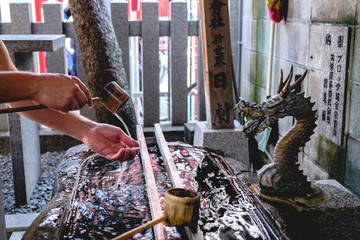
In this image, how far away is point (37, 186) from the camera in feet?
20.5

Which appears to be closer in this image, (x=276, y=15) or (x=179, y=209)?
(x=179, y=209)

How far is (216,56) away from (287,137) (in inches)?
103

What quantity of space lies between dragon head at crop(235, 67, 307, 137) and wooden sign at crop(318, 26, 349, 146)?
808 mm

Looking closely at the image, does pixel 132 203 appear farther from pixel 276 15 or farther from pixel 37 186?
pixel 37 186

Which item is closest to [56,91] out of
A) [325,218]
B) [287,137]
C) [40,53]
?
[287,137]

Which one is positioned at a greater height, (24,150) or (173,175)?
(173,175)

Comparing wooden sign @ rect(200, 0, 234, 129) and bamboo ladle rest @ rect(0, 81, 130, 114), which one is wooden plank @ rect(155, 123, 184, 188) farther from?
wooden sign @ rect(200, 0, 234, 129)

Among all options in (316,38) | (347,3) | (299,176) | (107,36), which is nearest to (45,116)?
(299,176)

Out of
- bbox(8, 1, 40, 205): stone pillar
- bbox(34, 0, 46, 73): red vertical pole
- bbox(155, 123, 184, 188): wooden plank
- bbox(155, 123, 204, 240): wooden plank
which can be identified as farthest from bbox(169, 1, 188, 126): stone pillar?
bbox(155, 123, 184, 188): wooden plank

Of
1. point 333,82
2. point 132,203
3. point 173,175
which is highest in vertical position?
point 333,82

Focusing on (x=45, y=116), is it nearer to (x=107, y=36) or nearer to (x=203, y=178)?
(x=203, y=178)

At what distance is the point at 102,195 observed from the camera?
272 cm

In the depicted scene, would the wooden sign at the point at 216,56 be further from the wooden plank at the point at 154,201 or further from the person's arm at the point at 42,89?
the person's arm at the point at 42,89

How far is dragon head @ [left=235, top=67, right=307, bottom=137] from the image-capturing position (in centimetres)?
317
